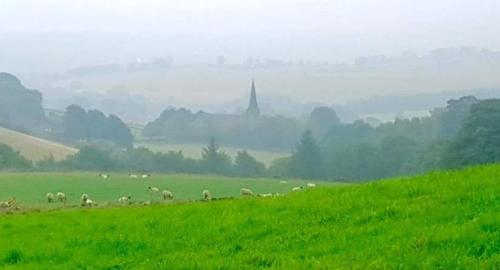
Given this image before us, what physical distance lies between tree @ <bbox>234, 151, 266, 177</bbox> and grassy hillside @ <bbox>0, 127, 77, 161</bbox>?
2390cm

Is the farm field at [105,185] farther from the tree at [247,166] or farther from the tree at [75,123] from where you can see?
the tree at [75,123]

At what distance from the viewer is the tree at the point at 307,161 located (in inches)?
4085

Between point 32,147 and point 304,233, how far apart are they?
103 metres

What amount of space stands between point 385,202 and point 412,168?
7718 cm

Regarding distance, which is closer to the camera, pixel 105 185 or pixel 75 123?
pixel 105 185

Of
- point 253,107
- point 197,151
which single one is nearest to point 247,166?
point 197,151

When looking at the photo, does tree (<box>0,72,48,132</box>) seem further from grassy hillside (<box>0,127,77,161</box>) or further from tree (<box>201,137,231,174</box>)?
tree (<box>201,137,231,174</box>)

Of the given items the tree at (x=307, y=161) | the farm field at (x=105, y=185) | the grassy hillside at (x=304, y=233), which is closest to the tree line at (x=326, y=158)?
the tree at (x=307, y=161)

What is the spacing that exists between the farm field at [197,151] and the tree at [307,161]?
449cm

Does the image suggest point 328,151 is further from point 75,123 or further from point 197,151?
point 75,123

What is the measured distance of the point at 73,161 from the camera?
105188 millimetres

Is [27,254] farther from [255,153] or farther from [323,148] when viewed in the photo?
[255,153]

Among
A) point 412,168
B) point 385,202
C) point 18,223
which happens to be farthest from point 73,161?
point 385,202

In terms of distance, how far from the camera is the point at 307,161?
105500 millimetres
